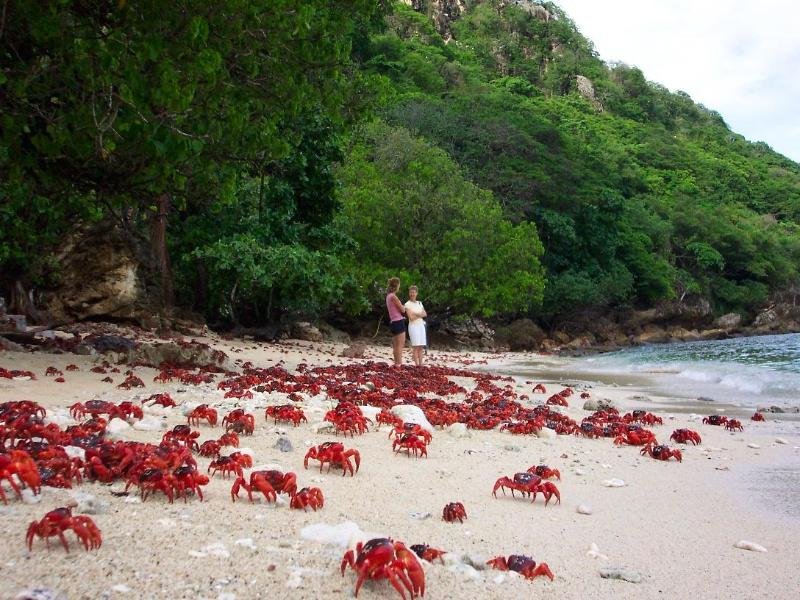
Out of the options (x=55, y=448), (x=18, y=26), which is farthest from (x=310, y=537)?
(x=18, y=26)

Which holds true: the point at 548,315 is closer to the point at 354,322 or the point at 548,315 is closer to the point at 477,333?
the point at 477,333

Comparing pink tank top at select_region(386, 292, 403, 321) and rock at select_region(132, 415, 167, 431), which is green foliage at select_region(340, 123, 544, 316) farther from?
rock at select_region(132, 415, 167, 431)

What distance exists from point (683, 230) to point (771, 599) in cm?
6284

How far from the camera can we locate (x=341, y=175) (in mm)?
31656

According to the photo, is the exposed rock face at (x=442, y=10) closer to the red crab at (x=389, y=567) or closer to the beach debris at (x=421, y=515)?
the beach debris at (x=421, y=515)

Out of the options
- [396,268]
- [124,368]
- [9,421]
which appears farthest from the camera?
[396,268]

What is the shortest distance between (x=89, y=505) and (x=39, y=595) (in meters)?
0.92

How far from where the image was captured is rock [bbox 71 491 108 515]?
2.78 metres

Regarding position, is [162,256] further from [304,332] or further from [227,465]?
[227,465]

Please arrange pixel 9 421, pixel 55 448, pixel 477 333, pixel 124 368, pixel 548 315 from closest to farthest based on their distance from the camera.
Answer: pixel 55 448, pixel 9 421, pixel 124 368, pixel 477 333, pixel 548 315

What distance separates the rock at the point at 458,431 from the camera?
251 inches

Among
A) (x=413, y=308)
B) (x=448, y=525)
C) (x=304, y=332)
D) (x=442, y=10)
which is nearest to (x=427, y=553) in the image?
(x=448, y=525)

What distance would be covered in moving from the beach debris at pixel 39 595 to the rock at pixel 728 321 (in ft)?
201

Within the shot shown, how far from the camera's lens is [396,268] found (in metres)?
29.8
